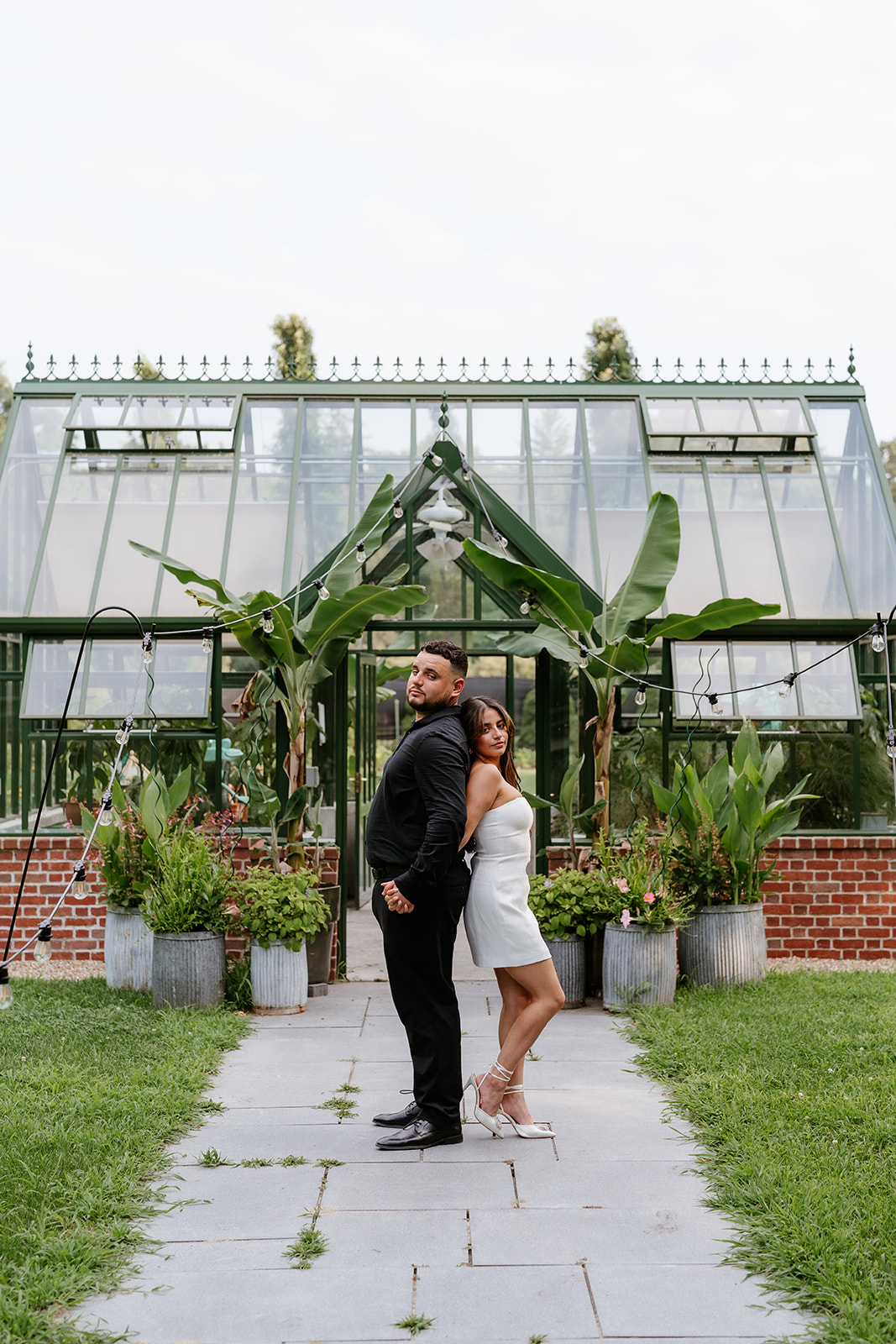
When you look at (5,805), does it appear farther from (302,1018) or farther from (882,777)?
(882,777)

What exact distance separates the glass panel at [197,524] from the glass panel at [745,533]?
12.7 feet

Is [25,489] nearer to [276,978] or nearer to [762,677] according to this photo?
[276,978]

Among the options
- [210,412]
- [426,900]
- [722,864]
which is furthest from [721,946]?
[210,412]

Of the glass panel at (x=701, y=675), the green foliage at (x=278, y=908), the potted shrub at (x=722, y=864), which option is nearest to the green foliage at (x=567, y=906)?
the potted shrub at (x=722, y=864)

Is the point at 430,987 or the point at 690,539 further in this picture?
the point at 690,539

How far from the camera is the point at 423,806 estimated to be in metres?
4.52

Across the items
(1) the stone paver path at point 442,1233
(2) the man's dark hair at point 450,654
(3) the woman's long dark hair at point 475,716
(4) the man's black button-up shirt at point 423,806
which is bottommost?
(1) the stone paver path at point 442,1233

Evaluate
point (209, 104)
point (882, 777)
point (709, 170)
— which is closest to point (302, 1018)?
point (882, 777)

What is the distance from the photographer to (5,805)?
27.8 ft

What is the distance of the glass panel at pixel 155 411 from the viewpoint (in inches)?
372

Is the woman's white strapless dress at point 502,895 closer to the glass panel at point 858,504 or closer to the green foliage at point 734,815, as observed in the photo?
the green foliage at point 734,815

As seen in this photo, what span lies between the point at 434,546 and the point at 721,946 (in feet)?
11.1

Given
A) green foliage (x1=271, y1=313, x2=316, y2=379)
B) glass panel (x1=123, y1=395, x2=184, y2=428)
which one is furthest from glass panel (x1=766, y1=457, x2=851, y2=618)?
green foliage (x1=271, y1=313, x2=316, y2=379)

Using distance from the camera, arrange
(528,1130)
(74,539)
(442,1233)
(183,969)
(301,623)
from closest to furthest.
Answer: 1. (442,1233)
2. (528,1130)
3. (183,969)
4. (301,623)
5. (74,539)
